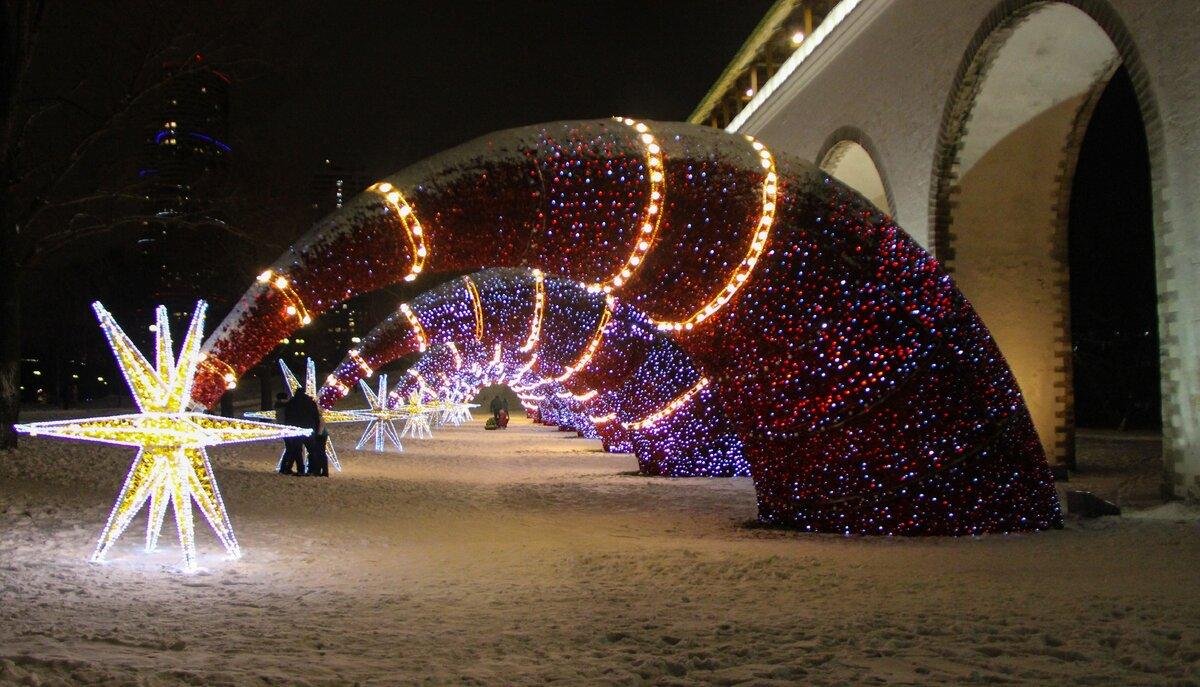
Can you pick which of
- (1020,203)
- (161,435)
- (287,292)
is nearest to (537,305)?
(1020,203)

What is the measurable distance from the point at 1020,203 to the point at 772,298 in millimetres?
8164

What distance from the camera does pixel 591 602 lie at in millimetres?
5414

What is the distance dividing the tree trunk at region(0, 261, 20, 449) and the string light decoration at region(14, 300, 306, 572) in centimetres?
1019

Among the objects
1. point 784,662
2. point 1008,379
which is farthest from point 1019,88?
point 784,662

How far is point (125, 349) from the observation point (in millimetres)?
7004

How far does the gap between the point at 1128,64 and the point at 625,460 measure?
10.6 meters

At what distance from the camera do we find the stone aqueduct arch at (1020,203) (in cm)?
1316

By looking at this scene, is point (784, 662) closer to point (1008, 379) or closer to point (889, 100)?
point (1008, 379)

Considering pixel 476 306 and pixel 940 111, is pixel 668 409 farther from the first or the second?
pixel 940 111

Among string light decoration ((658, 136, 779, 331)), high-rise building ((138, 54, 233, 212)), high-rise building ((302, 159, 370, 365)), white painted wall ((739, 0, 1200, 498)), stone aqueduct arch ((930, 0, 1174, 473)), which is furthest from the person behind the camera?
high-rise building ((302, 159, 370, 365))

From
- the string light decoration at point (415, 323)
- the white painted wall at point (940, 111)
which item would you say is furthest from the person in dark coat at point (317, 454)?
the white painted wall at point (940, 111)

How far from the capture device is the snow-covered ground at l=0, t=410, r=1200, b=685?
4.01 m

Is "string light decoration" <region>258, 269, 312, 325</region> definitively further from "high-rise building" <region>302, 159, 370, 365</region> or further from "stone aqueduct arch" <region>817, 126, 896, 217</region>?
"high-rise building" <region>302, 159, 370, 365</region>

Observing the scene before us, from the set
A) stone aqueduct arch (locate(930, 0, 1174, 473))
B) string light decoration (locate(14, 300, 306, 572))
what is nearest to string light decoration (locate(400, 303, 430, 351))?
stone aqueduct arch (locate(930, 0, 1174, 473))
